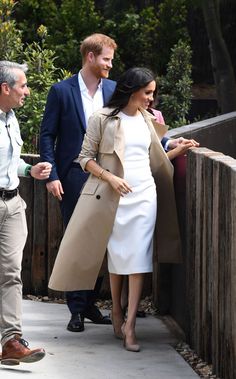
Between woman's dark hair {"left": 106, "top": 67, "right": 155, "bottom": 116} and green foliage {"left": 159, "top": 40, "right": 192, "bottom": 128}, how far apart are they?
7695 millimetres

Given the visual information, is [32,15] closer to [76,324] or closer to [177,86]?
[177,86]

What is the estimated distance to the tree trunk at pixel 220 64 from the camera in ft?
51.0

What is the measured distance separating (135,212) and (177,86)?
27.7ft

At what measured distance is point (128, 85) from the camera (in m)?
7.51

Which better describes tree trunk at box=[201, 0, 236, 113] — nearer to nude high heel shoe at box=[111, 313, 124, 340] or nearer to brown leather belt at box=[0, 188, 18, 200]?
nude high heel shoe at box=[111, 313, 124, 340]

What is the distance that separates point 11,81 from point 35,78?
5.19 metres

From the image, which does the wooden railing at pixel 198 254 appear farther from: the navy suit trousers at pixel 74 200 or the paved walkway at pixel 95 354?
the navy suit trousers at pixel 74 200

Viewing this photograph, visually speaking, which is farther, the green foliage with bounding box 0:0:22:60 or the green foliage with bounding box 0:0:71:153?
the green foliage with bounding box 0:0:22:60

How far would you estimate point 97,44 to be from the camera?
8.05 metres

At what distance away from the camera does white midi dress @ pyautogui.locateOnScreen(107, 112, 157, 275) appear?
7.49m

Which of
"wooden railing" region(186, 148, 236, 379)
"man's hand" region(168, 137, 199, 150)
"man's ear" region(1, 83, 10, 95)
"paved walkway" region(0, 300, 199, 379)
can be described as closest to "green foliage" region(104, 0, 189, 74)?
"paved walkway" region(0, 300, 199, 379)

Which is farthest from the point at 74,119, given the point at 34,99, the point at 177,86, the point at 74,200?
the point at 177,86

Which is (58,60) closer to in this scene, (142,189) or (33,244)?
(33,244)

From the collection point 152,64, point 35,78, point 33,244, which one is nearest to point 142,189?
point 33,244
